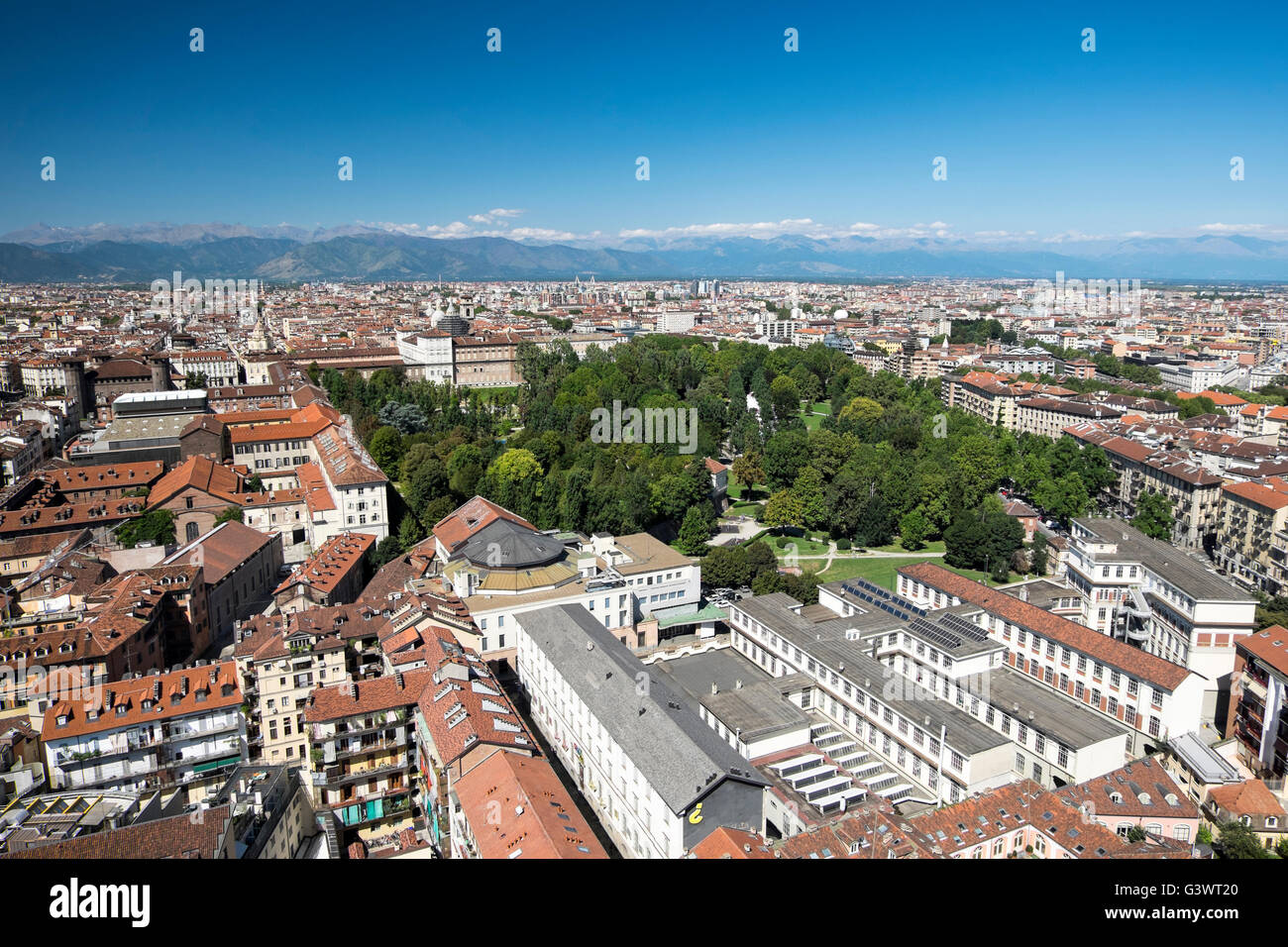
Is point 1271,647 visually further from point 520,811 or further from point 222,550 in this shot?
point 222,550

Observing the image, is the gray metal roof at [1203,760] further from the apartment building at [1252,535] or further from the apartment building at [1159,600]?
the apartment building at [1252,535]

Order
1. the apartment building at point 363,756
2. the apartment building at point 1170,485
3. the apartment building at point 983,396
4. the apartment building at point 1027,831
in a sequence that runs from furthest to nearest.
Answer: the apartment building at point 983,396, the apartment building at point 1170,485, the apartment building at point 363,756, the apartment building at point 1027,831

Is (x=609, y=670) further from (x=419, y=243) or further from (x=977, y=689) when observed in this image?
(x=419, y=243)

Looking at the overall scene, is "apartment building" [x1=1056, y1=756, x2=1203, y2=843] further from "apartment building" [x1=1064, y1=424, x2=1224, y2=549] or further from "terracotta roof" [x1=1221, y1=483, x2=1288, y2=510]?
"apartment building" [x1=1064, y1=424, x2=1224, y2=549]

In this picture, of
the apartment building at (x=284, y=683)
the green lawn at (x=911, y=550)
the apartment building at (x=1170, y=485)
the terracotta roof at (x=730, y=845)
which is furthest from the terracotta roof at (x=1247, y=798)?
the apartment building at (x=1170, y=485)
